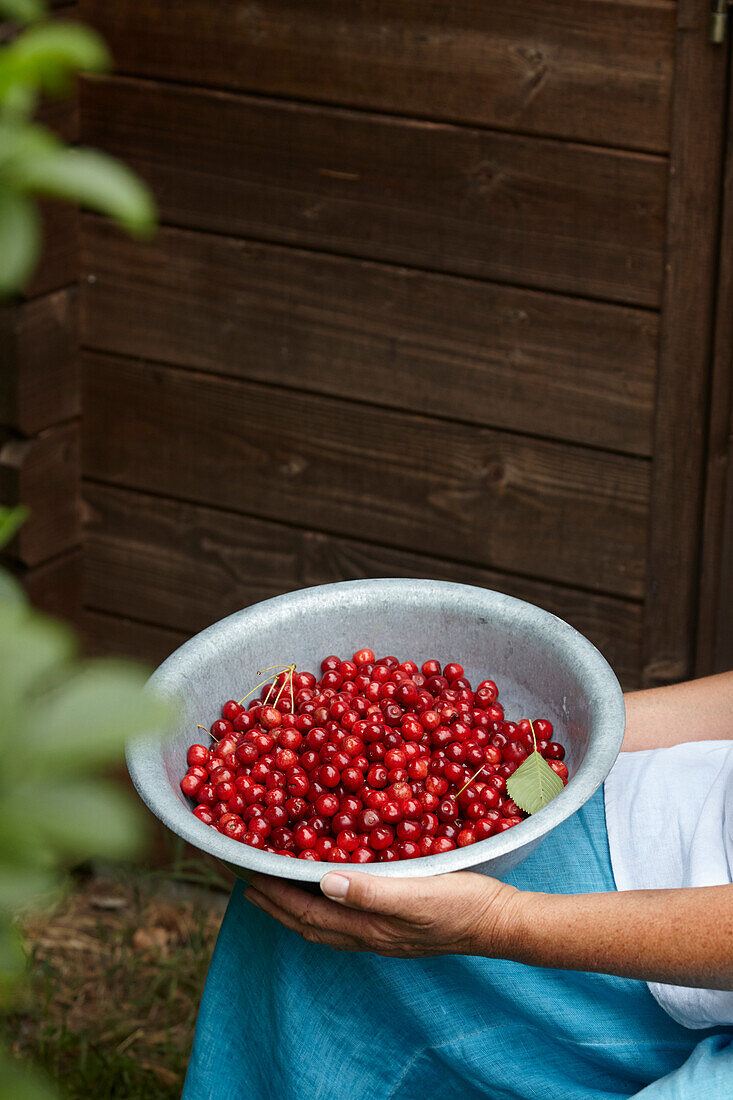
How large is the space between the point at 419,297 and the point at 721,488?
53 centimetres

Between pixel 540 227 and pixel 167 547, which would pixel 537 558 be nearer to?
pixel 540 227

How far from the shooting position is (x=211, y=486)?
209 centimetres

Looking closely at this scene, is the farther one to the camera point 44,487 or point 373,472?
point 44,487

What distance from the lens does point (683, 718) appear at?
1.34 metres

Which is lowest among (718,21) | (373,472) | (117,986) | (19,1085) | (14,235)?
(117,986)

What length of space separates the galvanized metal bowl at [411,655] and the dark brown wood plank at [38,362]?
0.94 metres

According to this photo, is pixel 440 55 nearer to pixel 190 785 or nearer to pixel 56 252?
pixel 56 252

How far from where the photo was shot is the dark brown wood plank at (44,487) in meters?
2.07

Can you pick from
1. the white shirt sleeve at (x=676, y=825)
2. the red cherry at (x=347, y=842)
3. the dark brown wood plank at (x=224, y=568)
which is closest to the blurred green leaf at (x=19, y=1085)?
the red cherry at (x=347, y=842)

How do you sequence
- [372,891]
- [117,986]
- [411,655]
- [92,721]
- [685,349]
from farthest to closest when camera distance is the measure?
[117,986] < [685,349] < [411,655] < [372,891] < [92,721]

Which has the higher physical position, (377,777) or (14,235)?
(14,235)

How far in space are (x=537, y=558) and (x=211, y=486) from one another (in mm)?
584

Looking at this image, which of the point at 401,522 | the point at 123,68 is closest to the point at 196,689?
the point at 401,522

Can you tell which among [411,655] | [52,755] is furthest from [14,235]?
[411,655]
